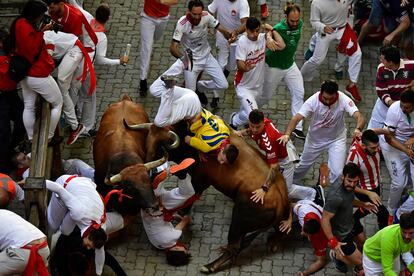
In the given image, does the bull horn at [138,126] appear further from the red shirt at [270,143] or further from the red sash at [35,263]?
the red sash at [35,263]

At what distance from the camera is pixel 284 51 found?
1471 cm

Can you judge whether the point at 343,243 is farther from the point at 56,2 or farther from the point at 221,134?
the point at 56,2

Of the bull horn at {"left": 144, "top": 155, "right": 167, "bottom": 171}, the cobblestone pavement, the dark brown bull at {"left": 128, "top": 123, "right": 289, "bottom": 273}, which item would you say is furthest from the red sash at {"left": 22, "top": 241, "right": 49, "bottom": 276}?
the dark brown bull at {"left": 128, "top": 123, "right": 289, "bottom": 273}

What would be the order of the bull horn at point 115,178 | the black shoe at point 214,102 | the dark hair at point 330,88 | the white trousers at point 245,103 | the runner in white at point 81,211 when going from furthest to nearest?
the black shoe at point 214,102
the white trousers at point 245,103
the dark hair at point 330,88
the bull horn at point 115,178
the runner in white at point 81,211

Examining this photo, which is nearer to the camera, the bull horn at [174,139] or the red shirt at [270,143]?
the bull horn at [174,139]

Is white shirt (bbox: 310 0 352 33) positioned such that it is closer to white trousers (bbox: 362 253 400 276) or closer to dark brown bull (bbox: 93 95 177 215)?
dark brown bull (bbox: 93 95 177 215)

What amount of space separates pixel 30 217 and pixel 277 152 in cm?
341

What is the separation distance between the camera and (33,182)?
11.6m

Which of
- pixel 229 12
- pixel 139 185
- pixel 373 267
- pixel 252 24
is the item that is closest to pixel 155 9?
pixel 229 12

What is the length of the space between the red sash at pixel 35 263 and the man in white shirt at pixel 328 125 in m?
3.68

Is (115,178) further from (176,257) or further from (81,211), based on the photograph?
(176,257)

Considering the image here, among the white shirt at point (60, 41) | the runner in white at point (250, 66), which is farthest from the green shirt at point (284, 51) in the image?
the white shirt at point (60, 41)

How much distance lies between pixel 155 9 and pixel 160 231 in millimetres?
4375

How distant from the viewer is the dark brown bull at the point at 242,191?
41.8 feet
